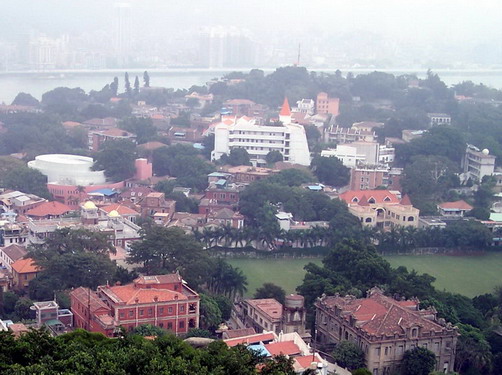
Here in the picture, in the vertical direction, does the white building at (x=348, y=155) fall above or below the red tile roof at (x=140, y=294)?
above

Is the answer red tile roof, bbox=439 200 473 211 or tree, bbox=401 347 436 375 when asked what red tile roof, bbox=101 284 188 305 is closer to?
tree, bbox=401 347 436 375

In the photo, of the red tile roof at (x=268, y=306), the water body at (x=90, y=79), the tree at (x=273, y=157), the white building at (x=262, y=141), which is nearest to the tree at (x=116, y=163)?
the white building at (x=262, y=141)

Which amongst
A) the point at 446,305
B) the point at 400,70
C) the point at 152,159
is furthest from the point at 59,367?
the point at 400,70

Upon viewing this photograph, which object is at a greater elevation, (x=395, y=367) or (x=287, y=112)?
(x=287, y=112)

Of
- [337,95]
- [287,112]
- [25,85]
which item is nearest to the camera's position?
[287,112]

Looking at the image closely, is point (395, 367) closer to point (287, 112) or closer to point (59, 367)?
point (59, 367)

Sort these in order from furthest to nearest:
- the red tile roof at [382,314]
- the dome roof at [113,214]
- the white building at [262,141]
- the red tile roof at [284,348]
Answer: the white building at [262,141]
the dome roof at [113,214]
the red tile roof at [382,314]
the red tile roof at [284,348]

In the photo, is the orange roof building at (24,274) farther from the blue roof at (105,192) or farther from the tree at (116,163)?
the tree at (116,163)
